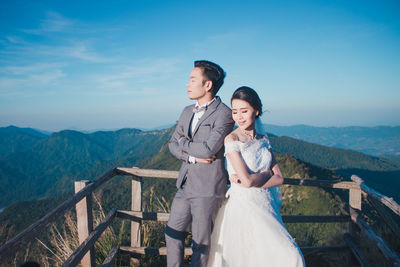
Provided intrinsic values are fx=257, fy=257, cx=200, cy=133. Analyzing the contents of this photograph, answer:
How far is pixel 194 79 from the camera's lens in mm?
2611

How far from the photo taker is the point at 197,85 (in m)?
2.61

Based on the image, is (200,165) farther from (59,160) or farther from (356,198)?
(59,160)

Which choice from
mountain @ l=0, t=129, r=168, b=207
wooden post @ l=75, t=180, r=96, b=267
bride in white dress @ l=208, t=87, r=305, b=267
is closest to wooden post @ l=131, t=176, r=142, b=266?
wooden post @ l=75, t=180, r=96, b=267

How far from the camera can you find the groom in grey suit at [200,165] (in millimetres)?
2488

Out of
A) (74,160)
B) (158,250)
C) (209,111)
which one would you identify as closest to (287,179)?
(209,111)

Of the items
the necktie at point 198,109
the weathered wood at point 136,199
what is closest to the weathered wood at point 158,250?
the weathered wood at point 136,199

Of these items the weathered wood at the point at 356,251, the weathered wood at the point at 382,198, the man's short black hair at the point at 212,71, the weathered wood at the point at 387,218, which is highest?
the man's short black hair at the point at 212,71

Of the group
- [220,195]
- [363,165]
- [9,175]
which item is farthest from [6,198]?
[220,195]

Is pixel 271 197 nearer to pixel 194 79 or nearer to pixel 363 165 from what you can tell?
pixel 194 79

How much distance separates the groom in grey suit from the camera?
→ 2488 mm

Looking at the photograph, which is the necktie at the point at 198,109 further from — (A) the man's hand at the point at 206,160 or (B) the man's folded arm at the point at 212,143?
(A) the man's hand at the point at 206,160

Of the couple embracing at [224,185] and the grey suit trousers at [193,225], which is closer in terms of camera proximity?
the couple embracing at [224,185]

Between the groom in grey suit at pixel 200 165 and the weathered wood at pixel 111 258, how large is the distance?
973 millimetres

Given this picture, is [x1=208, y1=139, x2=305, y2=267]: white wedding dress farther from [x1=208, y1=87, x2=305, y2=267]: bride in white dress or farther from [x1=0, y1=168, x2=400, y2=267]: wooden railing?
[x1=0, y1=168, x2=400, y2=267]: wooden railing
